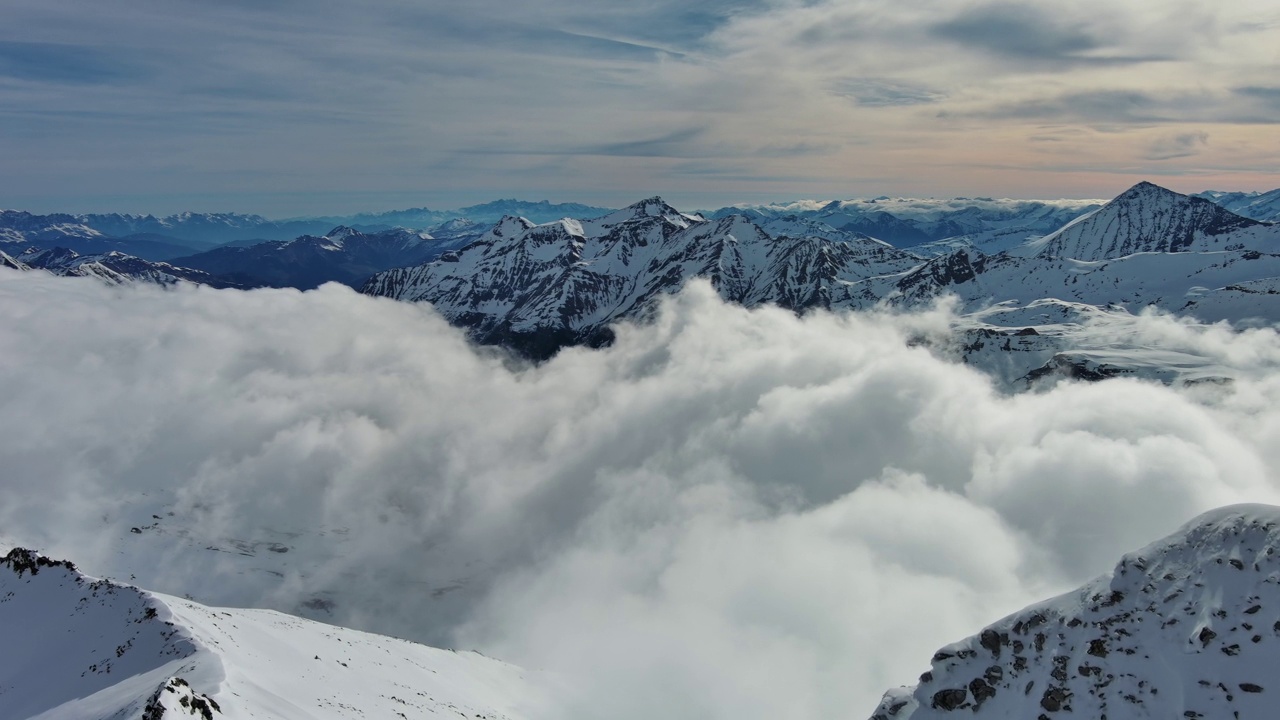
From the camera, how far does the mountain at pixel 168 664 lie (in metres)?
57.3

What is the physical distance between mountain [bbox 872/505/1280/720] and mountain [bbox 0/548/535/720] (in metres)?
59.4

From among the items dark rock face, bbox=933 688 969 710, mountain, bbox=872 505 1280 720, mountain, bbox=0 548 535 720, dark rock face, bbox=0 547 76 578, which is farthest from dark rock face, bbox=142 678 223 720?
dark rock face, bbox=933 688 969 710

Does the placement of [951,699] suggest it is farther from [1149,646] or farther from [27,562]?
[27,562]

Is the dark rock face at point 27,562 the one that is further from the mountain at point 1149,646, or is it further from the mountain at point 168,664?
the mountain at point 1149,646

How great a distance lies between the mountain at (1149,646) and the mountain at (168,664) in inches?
2339

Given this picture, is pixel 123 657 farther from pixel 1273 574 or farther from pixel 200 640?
pixel 1273 574

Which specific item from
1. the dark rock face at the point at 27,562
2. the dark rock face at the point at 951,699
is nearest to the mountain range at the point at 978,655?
the dark rock face at the point at 951,699

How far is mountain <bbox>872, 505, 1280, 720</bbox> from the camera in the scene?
1816 inches

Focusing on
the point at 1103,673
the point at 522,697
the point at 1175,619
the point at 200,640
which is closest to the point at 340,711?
the point at 200,640

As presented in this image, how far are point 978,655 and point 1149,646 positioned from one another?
13.3m

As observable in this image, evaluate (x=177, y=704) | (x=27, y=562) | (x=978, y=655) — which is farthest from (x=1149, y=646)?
(x=27, y=562)

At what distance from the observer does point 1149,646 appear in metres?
50.3

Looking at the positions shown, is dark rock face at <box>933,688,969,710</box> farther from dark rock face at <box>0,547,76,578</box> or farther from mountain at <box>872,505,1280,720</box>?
dark rock face at <box>0,547,76,578</box>

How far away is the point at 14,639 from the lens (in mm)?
74875
